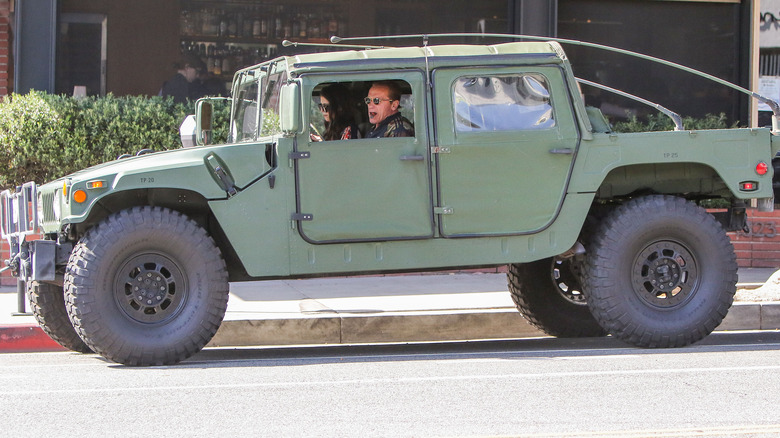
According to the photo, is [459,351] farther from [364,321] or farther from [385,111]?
[385,111]

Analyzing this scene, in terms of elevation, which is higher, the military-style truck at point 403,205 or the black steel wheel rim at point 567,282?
the military-style truck at point 403,205

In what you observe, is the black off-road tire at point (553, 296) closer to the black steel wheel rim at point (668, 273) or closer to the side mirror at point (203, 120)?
the black steel wheel rim at point (668, 273)

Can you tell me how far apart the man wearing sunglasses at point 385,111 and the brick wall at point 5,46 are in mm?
7040

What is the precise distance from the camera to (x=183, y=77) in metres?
13.4

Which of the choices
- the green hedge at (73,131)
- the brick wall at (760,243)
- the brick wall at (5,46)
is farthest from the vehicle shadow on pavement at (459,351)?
the brick wall at (5,46)

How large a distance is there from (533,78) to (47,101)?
20.8 feet

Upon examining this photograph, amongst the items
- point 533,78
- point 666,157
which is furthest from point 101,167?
point 666,157

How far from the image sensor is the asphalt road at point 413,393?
5219 millimetres

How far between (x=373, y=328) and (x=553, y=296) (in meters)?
1.47

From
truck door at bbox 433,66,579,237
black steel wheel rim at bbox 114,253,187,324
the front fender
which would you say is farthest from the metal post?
truck door at bbox 433,66,579,237

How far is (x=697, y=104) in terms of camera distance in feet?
47.8

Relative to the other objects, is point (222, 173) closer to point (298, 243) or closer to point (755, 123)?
point (298, 243)

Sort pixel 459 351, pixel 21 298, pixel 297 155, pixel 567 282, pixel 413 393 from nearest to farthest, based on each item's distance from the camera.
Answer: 1. pixel 413 393
2. pixel 297 155
3. pixel 459 351
4. pixel 567 282
5. pixel 21 298

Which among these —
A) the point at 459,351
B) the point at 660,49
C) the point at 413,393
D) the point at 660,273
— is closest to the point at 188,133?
the point at 459,351
